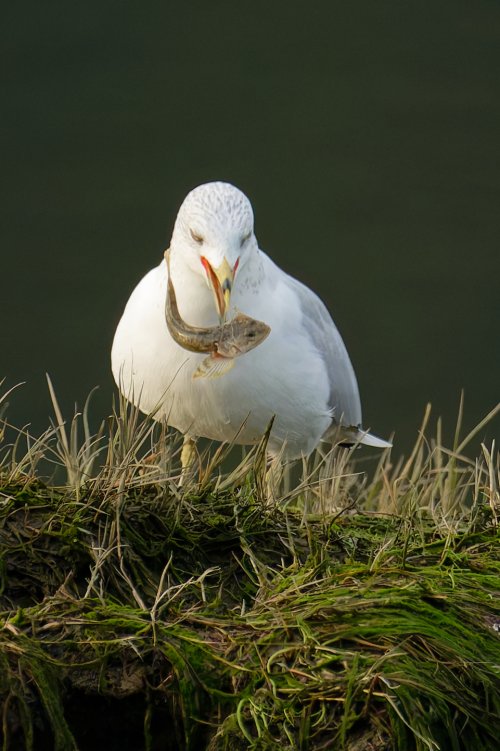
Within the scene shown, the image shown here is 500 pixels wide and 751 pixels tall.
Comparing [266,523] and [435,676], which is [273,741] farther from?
[266,523]

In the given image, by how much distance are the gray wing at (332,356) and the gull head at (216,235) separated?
13.7 inches

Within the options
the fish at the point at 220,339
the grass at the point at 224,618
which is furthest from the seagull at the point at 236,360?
the grass at the point at 224,618

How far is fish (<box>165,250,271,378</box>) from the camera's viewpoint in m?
2.35

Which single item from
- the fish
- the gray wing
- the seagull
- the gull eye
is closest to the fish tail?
the fish

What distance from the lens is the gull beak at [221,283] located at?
2.37 metres

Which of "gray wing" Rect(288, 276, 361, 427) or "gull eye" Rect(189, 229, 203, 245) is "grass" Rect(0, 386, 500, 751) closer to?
"gull eye" Rect(189, 229, 203, 245)

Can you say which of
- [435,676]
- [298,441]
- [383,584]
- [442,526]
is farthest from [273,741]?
[298,441]

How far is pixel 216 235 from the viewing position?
250 centimetres

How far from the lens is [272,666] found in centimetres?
155

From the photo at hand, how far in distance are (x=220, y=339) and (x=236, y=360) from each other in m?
0.27

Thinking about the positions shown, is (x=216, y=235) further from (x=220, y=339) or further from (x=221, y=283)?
(x=220, y=339)

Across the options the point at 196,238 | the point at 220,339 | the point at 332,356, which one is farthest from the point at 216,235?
the point at 332,356

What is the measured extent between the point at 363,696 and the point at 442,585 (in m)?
0.35

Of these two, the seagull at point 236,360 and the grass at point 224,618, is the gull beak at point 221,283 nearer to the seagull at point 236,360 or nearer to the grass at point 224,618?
the seagull at point 236,360
